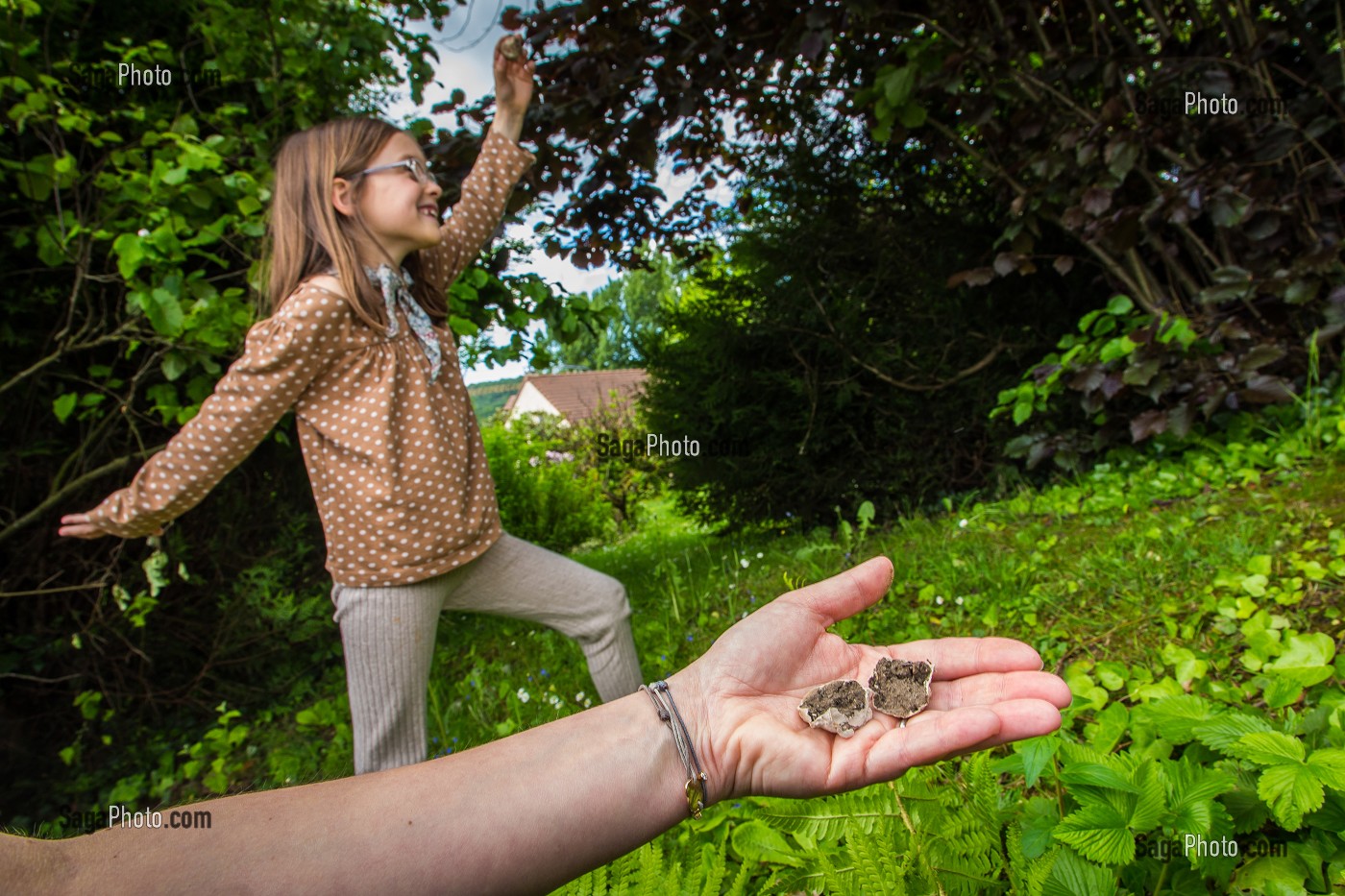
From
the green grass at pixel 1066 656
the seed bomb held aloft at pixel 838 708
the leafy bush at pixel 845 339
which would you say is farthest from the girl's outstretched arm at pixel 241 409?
the leafy bush at pixel 845 339

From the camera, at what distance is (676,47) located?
377 centimetres

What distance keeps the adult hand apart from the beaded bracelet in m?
0.02

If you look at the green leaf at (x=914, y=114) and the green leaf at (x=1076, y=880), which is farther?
the green leaf at (x=914, y=114)

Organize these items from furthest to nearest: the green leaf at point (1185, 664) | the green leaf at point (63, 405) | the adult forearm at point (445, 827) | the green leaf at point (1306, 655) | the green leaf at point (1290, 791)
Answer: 1. the green leaf at point (63, 405)
2. the green leaf at point (1185, 664)
3. the green leaf at point (1306, 655)
4. the green leaf at point (1290, 791)
5. the adult forearm at point (445, 827)

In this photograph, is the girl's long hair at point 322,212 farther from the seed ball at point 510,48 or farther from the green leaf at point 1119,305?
the green leaf at point 1119,305

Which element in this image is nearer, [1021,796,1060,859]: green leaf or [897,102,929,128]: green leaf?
[1021,796,1060,859]: green leaf

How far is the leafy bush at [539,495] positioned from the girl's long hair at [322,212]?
4501 mm

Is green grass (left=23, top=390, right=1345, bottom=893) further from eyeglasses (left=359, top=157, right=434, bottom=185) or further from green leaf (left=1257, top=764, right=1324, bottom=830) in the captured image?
eyeglasses (left=359, top=157, right=434, bottom=185)

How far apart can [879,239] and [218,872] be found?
474cm

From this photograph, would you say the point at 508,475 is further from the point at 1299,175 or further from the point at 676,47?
the point at 1299,175

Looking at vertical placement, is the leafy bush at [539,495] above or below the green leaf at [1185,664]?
below

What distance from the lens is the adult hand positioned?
1089mm

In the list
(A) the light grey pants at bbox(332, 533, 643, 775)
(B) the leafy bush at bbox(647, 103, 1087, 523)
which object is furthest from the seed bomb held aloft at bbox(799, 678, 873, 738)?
(B) the leafy bush at bbox(647, 103, 1087, 523)

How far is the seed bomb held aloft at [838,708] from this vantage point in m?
1.24
